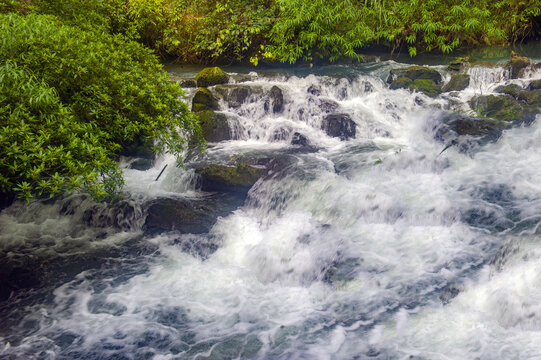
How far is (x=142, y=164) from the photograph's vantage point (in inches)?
375

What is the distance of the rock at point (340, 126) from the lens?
10.7 metres

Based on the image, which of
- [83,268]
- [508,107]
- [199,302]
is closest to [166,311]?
[199,302]

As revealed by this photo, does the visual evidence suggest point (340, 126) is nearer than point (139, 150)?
No

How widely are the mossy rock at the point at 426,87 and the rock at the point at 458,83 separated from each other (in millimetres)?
263

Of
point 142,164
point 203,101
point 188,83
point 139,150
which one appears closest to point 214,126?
point 203,101

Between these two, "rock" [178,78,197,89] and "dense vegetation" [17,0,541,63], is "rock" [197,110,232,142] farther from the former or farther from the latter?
"dense vegetation" [17,0,541,63]

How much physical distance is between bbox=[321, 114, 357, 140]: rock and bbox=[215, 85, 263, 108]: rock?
2.24m

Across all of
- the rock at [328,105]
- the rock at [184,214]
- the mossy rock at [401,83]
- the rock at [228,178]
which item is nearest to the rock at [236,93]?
the rock at [328,105]

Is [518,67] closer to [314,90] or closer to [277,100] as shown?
[314,90]

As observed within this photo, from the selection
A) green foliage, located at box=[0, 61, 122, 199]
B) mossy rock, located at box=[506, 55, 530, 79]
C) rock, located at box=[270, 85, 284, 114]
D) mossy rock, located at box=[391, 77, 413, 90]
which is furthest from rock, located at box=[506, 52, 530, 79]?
green foliage, located at box=[0, 61, 122, 199]

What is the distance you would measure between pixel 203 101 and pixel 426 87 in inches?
254

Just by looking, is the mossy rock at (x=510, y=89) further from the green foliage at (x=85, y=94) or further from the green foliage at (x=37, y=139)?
the green foliage at (x=37, y=139)

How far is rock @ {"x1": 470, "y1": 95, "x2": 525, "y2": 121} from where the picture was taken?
10.2 meters

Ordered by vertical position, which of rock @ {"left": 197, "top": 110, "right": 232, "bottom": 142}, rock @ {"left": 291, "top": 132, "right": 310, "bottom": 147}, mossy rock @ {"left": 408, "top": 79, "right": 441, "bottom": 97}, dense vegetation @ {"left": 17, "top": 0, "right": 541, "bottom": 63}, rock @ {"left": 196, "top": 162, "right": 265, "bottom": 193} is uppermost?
dense vegetation @ {"left": 17, "top": 0, "right": 541, "bottom": 63}
